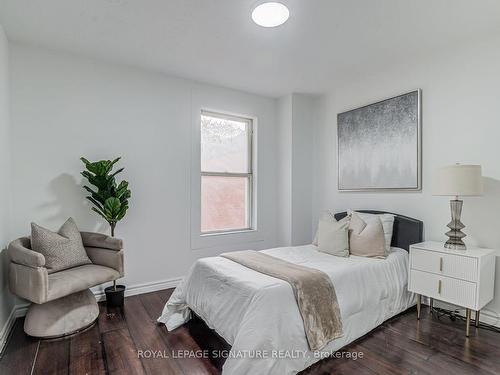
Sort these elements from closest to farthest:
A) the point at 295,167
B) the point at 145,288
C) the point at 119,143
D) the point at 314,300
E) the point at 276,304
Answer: the point at 276,304
the point at 314,300
the point at 119,143
the point at 145,288
the point at 295,167

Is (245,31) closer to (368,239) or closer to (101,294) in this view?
(368,239)

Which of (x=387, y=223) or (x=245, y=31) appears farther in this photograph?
(x=387, y=223)

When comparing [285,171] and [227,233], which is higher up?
[285,171]

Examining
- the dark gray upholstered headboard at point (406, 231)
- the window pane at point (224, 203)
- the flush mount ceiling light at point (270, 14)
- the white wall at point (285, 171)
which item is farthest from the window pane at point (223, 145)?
the dark gray upholstered headboard at point (406, 231)

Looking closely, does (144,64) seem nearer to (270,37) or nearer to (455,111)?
(270,37)

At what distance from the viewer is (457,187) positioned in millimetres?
2314

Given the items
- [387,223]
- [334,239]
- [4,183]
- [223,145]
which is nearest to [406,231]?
[387,223]

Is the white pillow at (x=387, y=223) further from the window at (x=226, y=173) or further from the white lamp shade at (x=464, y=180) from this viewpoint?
the window at (x=226, y=173)

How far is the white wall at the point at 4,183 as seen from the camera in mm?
2250

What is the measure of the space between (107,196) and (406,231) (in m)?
3.08

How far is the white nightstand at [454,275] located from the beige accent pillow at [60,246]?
3.06 metres

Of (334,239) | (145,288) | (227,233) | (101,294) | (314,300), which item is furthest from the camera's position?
(227,233)

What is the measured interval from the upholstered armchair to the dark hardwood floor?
0.36 ft

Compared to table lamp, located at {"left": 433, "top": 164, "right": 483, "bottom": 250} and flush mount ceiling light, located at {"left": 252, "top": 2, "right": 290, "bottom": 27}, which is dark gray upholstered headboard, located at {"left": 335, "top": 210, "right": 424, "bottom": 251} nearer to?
table lamp, located at {"left": 433, "top": 164, "right": 483, "bottom": 250}
